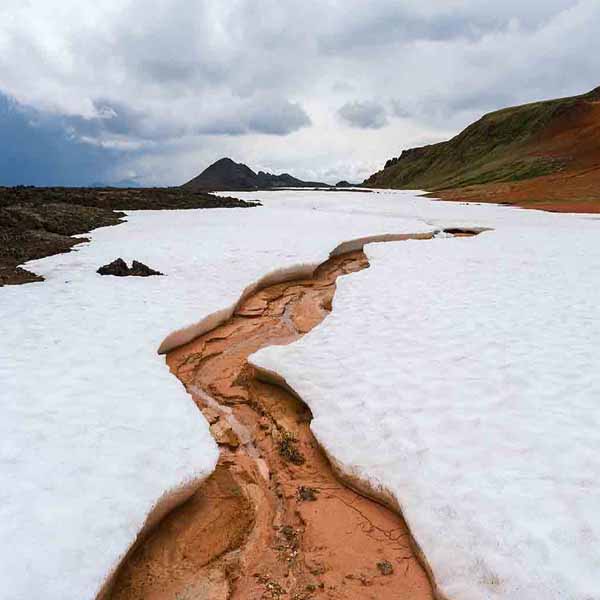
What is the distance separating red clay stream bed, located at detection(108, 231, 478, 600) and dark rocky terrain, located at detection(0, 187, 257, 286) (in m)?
8.67

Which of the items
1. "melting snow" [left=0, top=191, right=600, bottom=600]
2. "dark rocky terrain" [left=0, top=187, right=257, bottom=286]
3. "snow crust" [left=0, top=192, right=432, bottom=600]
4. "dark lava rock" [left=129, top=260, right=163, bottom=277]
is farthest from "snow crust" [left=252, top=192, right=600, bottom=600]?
"dark rocky terrain" [left=0, top=187, right=257, bottom=286]

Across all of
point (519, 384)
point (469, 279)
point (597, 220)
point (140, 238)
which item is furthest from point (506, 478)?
point (597, 220)

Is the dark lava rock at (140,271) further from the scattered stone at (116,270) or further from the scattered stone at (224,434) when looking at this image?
the scattered stone at (224,434)

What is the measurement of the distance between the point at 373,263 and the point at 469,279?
3.34 meters

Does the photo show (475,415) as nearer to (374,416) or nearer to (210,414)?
(374,416)

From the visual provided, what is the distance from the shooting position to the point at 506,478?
14.6 ft

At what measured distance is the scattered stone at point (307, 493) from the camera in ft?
16.4

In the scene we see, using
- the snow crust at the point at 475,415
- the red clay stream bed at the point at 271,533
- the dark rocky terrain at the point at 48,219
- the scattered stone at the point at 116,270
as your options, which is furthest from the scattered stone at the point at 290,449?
the dark rocky terrain at the point at 48,219

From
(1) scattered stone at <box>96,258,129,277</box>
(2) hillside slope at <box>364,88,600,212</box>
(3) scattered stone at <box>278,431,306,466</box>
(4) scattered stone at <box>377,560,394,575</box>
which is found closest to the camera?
(4) scattered stone at <box>377,560,394,575</box>

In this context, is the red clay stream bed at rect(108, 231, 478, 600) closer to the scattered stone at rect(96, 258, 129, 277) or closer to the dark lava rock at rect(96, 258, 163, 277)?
the dark lava rock at rect(96, 258, 163, 277)

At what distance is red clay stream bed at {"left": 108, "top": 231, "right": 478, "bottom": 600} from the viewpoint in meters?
3.86

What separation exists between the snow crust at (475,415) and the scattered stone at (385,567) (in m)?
0.36

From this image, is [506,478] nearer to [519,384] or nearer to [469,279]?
[519,384]

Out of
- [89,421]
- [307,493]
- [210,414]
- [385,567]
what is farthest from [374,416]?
[89,421]
